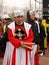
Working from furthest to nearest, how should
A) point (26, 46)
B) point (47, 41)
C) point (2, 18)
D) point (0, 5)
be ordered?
point (0, 5), point (47, 41), point (2, 18), point (26, 46)

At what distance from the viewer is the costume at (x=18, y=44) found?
208 inches

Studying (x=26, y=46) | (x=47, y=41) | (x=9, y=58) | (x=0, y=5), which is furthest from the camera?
(x=0, y=5)

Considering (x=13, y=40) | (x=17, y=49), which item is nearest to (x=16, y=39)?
(x=13, y=40)

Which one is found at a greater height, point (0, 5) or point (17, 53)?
point (17, 53)

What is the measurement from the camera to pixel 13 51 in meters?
5.44

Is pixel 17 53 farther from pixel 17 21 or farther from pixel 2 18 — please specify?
pixel 2 18

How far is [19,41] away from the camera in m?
5.18

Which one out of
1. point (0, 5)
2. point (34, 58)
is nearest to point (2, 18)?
point (34, 58)

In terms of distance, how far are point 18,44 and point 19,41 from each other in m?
0.06

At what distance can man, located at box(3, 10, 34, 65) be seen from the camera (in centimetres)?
521

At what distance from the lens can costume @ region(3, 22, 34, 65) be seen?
208 inches

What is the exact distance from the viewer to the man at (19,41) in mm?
5215

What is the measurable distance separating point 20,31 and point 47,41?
26.3 ft

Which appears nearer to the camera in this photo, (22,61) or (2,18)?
(22,61)
